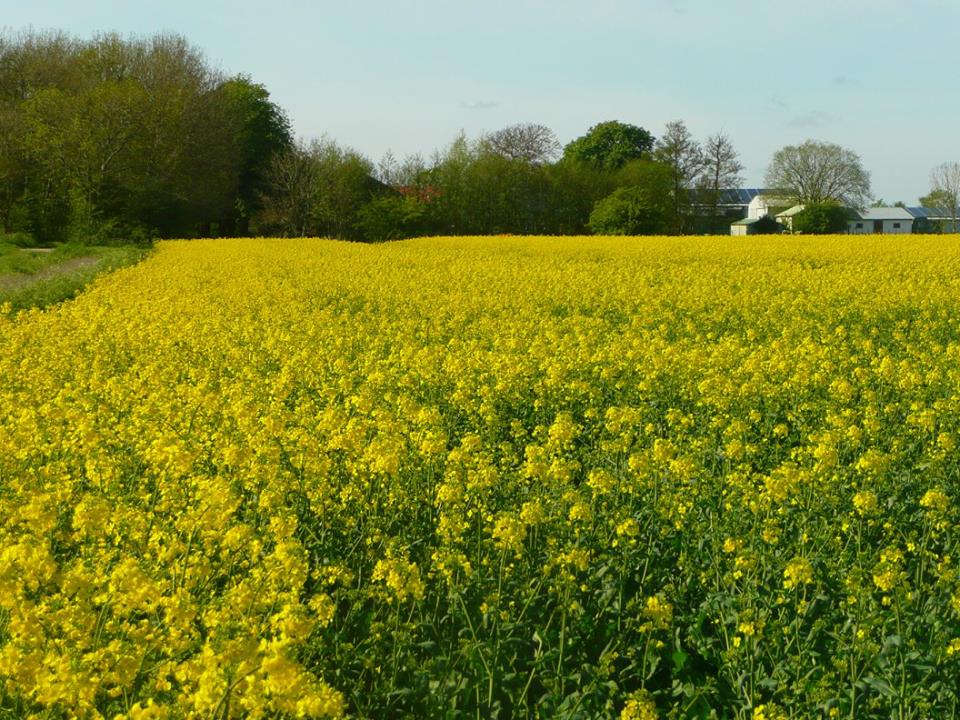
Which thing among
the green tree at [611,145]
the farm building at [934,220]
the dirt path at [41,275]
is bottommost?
the dirt path at [41,275]

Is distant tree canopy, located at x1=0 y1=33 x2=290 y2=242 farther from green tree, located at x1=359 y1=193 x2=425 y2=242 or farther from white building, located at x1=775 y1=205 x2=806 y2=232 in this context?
white building, located at x1=775 y1=205 x2=806 y2=232

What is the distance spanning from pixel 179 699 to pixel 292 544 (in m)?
0.80

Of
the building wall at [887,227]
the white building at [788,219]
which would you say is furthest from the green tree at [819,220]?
the building wall at [887,227]

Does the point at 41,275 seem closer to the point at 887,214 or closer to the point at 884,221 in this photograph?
the point at 884,221

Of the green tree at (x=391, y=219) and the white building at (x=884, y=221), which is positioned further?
the white building at (x=884, y=221)

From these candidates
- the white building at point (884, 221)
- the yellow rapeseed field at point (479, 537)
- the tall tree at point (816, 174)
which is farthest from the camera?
the white building at point (884, 221)

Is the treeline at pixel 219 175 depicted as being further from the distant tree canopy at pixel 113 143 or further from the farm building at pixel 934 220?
the farm building at pixel 934 220

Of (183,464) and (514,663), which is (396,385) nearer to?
(183,464)

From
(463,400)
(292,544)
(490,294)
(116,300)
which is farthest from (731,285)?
(292,544)

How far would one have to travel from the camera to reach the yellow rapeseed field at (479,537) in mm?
3293

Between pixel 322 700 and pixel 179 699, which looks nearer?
pixel 322 700

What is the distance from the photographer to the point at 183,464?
4664 millimetres

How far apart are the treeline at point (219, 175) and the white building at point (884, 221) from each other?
33953mm

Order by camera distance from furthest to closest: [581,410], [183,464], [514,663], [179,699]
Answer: [581,410] < [183,464] < [514,663] < [179,699]
